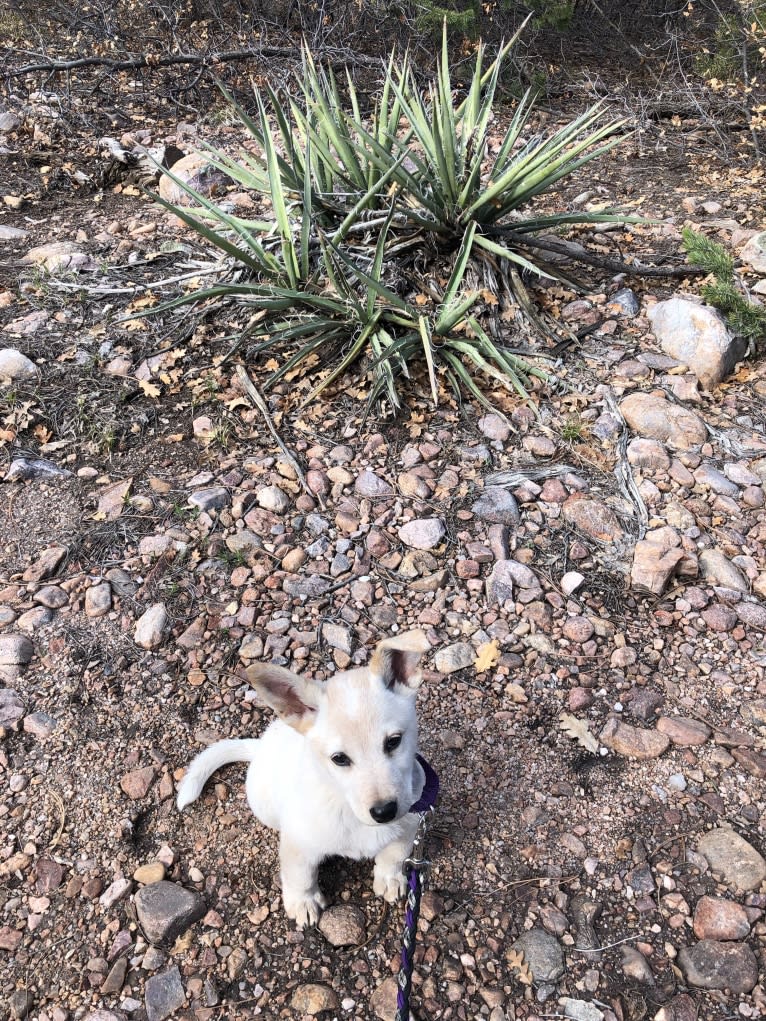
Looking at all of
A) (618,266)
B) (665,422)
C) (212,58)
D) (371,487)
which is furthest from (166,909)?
(212,58)

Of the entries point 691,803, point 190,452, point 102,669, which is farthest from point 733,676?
point 190,452

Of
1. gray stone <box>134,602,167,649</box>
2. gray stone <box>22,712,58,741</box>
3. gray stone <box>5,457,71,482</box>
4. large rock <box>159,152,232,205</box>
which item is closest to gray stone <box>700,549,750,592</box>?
gray stone <box>134,602,167,649</box>

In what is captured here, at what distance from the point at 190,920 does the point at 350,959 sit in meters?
0.49

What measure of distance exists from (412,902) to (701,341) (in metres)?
3.30

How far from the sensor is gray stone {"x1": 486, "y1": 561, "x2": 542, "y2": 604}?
123 inches

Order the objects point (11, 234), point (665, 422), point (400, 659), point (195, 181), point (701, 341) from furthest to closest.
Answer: point (195, 181) → point (11, 234) → point (701, 341) → point (665, 422) → point (400, 659)

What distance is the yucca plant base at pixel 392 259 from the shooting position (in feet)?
12.8

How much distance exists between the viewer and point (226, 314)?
4.47 metres

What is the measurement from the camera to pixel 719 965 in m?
2.07

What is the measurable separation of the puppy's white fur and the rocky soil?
21 centimetres

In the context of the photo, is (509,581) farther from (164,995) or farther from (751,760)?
(164,995)

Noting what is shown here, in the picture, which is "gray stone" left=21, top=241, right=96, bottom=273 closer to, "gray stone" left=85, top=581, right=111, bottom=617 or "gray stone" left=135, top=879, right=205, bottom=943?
"gray stone" left=85, top=581, right=111, bottom=617

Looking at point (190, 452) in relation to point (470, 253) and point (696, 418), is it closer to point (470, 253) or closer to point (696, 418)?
point (470, 253)

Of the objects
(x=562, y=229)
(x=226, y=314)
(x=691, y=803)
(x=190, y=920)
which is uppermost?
(x=562, y=229)
